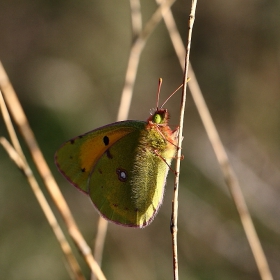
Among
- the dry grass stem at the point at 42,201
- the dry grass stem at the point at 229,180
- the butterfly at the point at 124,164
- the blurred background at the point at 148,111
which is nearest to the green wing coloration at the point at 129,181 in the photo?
the butterfly at the point at 124,164

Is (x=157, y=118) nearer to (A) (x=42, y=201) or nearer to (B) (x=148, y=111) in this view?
(A) (x=42, y=201)

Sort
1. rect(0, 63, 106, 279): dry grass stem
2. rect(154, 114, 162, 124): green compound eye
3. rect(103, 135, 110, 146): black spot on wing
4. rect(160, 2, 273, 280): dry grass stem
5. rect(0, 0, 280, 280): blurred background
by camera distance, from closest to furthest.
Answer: rect(0, 63, 106, 279): dry grass stem, rect(160, 2, 273, 280): dry grass stem, rect(154, 114, 162, 124): green compound eye, rect(103, 135, 110, 146): black spot on wing, rect(0, 0, 280, 280): blurred background

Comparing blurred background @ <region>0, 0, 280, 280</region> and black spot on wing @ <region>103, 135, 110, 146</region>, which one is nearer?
black spot on wing @ <region>103, 135, 110, 146</region>

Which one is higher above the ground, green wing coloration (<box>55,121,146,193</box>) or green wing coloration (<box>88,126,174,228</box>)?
green wing coloration (<box>55,121,146,193</box>)

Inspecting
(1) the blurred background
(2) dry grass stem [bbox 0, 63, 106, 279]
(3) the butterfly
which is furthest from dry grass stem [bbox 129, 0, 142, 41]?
(1) the blurred background

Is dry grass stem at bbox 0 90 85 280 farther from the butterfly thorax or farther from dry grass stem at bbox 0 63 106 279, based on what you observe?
the butterfly thorax

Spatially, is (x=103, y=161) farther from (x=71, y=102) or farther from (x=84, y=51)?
(x=84, y=51)

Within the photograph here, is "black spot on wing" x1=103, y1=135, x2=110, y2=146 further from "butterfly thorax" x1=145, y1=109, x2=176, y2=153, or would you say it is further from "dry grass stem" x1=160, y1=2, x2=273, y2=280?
"dry grass stem" x1=160, y1=2, x2=273, y2=280

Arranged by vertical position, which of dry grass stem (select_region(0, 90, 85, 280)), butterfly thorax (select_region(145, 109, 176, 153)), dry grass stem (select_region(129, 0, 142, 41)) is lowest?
dry grass stem (select_region(0, 90, 85, 280))

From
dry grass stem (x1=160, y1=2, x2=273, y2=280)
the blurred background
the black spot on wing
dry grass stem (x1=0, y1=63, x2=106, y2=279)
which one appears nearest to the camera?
dry grass stem (x1=0, y1=63, x2=106, y2=279)
